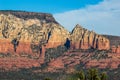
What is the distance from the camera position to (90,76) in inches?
3462

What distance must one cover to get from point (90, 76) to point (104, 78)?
97.7 inches

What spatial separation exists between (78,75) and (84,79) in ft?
5.21

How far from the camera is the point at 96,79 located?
87000 millimetres

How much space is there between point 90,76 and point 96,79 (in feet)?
4.55

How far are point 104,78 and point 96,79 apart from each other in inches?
83.8

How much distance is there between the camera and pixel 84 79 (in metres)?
87.8

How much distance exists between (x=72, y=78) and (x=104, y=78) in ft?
18.3

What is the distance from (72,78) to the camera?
3430 inches

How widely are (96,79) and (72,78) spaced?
3.94 meters

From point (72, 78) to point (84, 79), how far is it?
2.13 meters

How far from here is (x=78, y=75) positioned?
292ft

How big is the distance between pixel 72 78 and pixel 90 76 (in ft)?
10.2
